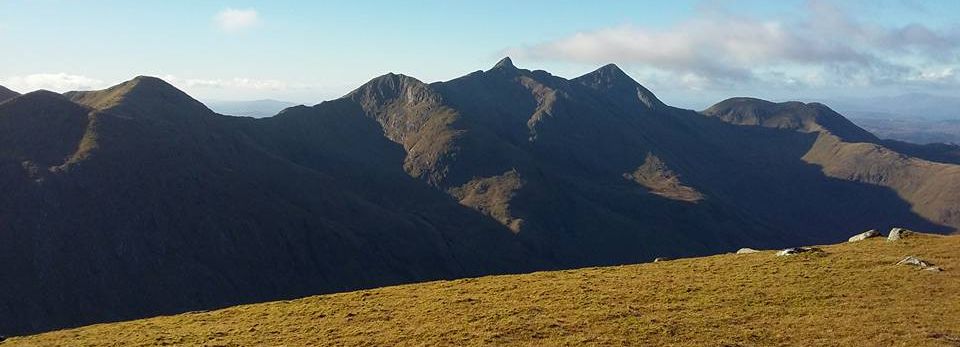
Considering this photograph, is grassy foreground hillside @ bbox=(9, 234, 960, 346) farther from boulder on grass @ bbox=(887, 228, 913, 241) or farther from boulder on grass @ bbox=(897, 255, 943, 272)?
boulder on grass @ bbox=(887, 228, 913, 241)

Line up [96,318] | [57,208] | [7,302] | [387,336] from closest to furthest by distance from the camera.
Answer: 1. [387,336]
2. [7,302]
3. [96,318]
4. [57,208]

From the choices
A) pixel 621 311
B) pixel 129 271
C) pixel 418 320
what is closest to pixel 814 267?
pixel 621 311

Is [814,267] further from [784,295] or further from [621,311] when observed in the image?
[621,311]

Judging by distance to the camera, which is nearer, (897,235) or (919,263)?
(919,263)

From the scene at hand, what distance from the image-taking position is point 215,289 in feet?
655

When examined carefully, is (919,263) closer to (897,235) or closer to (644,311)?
(897,235)

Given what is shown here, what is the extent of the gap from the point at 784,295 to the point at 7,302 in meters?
182

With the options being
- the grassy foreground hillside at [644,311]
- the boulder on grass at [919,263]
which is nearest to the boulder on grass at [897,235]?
the grassy foreground hillside at [644,311]

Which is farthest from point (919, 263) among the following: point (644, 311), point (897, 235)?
point (644, 311)

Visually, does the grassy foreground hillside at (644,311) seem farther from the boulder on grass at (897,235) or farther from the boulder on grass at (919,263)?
the boulder on grass at (897,235)

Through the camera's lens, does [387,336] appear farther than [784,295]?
No

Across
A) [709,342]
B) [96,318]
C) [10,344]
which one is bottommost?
[96,318]

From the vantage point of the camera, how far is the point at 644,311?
45.0 metres

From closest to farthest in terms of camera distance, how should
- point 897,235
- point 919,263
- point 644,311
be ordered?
point 644,311 → point 919,263 → point 897,235
